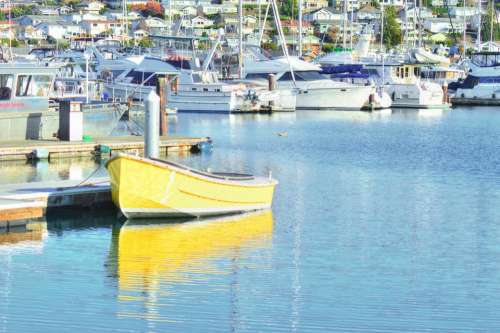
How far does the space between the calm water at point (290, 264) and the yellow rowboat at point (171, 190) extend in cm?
46

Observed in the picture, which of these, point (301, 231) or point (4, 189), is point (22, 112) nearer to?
point (4, 189)

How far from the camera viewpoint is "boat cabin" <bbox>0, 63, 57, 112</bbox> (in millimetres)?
42938

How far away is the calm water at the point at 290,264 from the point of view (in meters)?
21.8

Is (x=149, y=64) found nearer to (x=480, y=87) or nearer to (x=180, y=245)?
(x=480, y=87)

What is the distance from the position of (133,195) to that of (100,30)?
15016 centimetres

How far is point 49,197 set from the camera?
1231 inches

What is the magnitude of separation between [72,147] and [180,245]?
48.2 feet

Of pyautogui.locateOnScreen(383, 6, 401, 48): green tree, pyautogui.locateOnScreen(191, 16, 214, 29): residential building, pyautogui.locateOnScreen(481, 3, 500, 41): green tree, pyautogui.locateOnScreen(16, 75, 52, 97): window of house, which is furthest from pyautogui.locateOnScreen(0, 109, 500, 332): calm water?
pyautogui.locateOnScreen(191, 16, 214, 29): residential building

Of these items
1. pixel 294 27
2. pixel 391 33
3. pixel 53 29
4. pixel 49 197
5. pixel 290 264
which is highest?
pixel 53 29

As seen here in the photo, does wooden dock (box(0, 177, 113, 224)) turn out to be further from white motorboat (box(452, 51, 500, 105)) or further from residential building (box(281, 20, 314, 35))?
residential building (box(281, 20, 314, 35))


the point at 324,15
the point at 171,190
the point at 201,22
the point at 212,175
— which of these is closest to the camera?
the point at 171,190

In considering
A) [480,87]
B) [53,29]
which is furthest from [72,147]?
[53,29]

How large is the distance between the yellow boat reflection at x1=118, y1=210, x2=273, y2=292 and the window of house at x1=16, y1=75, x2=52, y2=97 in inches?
544

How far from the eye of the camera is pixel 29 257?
26516 mm
